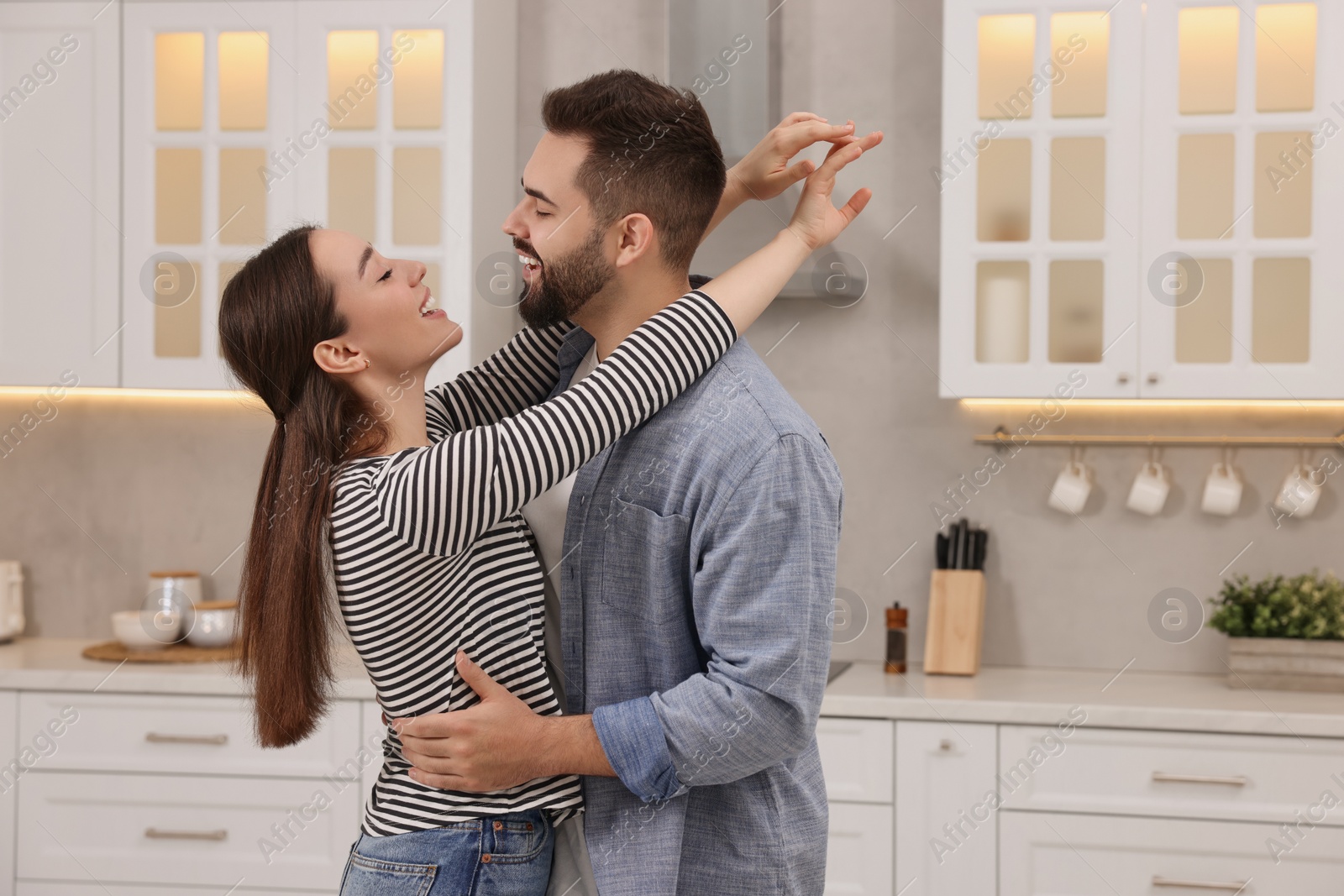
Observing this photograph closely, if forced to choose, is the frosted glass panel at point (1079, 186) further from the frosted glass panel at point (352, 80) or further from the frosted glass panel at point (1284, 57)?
the frosted glass panel at point (352, 80)

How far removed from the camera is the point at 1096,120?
8.11 ft

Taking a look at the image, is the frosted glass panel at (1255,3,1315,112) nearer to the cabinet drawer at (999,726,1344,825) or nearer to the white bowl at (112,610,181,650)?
the cabinet drawer at (999,726,1344,825)

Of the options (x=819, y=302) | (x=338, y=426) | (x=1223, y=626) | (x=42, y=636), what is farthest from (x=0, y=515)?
(x=1223, y=626)

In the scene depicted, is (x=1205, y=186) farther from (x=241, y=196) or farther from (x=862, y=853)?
(x=241, y=196)

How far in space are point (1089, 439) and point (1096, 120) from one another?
73 centimetres

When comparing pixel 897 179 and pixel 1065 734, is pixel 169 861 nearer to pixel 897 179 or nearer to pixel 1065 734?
pixel 1065 734

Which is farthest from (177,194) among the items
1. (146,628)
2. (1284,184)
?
(1284,184)

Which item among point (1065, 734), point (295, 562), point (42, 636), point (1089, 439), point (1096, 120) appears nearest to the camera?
point (295, 562)

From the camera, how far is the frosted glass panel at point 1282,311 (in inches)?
95.0

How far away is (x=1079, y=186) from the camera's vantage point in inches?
97.6

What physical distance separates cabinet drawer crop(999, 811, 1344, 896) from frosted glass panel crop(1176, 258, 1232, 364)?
95cm

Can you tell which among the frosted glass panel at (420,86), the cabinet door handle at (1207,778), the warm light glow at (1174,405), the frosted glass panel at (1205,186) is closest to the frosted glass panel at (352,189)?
the frosted glass panel at (420,86)

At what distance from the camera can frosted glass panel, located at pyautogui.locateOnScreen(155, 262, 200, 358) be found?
8.87ft

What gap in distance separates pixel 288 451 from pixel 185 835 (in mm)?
1690
